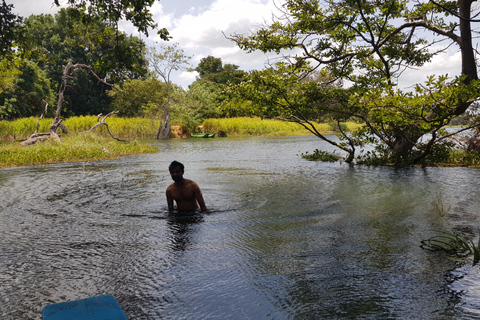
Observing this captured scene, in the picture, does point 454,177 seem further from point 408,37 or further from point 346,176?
point 408,37

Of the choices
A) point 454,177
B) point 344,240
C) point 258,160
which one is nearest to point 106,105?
point 258,160

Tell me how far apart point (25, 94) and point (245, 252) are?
3719 centimetres

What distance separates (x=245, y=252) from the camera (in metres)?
5.15

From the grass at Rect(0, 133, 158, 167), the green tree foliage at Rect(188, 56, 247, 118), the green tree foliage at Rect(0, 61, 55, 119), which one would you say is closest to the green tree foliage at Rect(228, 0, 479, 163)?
the grass at Rect(0, 133, 158, 167)

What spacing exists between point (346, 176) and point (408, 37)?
5716mm

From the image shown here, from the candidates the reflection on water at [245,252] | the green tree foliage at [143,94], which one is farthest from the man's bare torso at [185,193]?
the green tree foliage at [143,94]

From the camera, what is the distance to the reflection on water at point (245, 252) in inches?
142

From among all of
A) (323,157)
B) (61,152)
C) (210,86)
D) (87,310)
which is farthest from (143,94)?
(87,310)

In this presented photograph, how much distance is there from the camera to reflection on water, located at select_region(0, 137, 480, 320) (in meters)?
3.61

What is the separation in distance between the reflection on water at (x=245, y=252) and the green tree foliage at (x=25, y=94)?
1098 inches

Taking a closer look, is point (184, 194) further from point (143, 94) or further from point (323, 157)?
point (143, 94)

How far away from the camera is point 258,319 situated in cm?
337

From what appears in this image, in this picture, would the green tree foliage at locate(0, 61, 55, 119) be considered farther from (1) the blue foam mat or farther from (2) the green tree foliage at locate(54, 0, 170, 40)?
(1) the blue foam mat

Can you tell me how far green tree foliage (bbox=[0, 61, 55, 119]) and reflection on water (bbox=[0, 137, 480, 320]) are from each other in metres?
27.9
